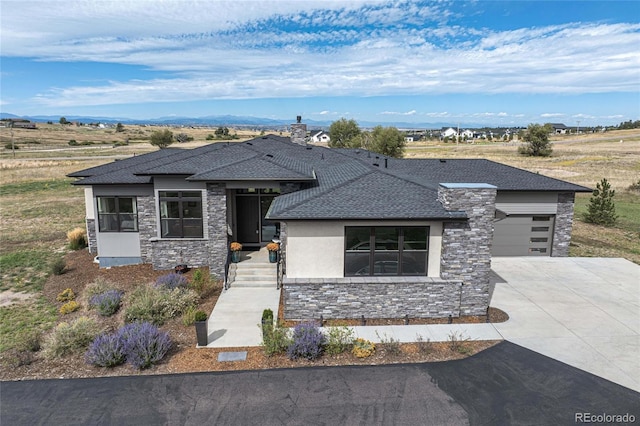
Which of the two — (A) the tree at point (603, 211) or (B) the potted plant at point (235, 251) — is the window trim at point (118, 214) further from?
(A) the tree at point (603, 211)

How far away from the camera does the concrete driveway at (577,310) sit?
10.3 m

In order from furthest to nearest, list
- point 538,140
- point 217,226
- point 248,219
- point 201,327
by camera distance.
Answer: point 538,140 < point 248,219 < point 217,226 < point 201,327

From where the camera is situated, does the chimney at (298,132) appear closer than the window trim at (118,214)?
No

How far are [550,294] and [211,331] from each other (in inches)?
464

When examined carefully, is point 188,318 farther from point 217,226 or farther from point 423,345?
point 423,345

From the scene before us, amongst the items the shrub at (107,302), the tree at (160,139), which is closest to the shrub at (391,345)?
the shrub at (107,302)

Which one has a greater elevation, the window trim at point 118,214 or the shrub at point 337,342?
the window trim at point 118,214

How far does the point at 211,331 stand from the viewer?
11594 mm

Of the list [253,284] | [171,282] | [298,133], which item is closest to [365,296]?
[253,284]

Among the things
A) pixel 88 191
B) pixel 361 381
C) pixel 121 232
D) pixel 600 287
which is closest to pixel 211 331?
pixel 361 381

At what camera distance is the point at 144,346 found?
979 cm

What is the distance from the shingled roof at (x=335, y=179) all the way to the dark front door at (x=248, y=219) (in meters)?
1.88

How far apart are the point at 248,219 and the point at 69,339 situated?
27.8 feet

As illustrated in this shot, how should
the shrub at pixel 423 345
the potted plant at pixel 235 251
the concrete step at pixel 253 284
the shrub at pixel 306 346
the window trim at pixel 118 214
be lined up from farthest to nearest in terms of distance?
the window trim at pixel 118 214, the potted plant at pixel 235 251, the concrete step at pixel 253 284, the shrub at pixel 423 345, the shrub at pixel 306 346
